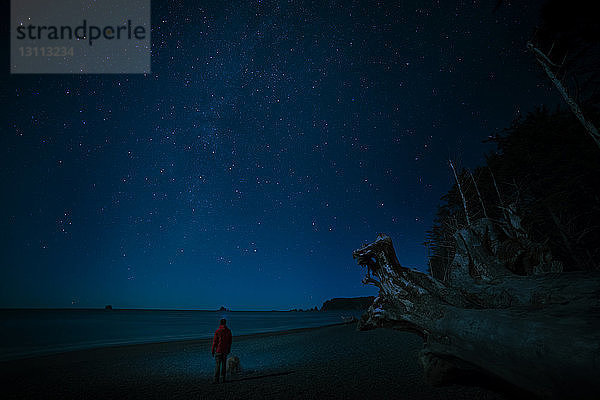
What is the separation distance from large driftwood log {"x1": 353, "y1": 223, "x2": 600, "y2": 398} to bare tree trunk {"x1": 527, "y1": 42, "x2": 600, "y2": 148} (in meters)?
3.05

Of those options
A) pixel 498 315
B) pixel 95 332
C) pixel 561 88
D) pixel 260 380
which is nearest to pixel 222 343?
pixel 260 380

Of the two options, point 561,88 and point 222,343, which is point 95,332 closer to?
point 222,343

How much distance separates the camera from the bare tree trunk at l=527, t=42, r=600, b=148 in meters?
5.16

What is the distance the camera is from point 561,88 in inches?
228

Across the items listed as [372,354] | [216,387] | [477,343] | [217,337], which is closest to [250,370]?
[216,387]

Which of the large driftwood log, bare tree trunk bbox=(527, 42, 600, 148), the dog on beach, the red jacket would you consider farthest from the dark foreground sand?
bare tree trunk bbox=(527, 42, 600, 148)

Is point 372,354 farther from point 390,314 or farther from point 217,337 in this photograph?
point 217,337

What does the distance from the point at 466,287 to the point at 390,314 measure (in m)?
2.16

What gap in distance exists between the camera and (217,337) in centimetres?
830

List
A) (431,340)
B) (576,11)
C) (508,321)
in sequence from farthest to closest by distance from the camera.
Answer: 1. (576,11)
2. (431,340)
3. (508,321)

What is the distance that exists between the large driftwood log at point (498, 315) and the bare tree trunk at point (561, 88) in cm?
305

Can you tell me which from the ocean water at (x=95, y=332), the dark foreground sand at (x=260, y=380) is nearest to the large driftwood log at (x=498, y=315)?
the dark foreground sand at (x=260, y=380)

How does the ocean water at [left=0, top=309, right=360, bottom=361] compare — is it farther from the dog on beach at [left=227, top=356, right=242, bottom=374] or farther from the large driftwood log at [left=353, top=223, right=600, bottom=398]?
the large driftwood log at [left=353, top=223, right=600, bottom=398]

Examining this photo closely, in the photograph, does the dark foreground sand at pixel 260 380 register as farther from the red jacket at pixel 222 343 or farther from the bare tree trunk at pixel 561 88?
the bare tree trunk at pixel 561 88
